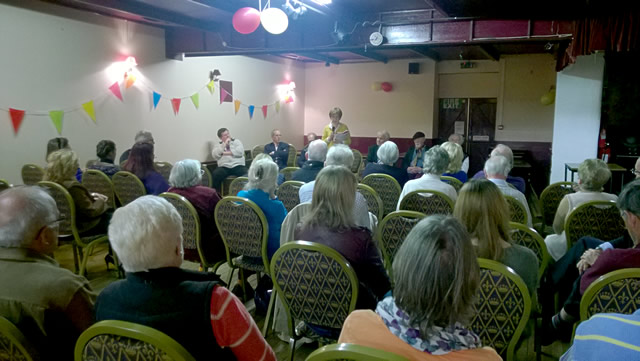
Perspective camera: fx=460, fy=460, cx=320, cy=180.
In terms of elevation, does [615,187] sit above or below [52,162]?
below

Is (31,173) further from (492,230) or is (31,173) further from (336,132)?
(492,230)

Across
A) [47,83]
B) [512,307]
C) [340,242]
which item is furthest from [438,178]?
[47,83]

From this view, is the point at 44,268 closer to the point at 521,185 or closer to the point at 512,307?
the point at 512,307

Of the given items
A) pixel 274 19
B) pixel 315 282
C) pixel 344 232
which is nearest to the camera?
pixel 315 282

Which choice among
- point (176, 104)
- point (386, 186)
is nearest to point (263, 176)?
point (386, 186)

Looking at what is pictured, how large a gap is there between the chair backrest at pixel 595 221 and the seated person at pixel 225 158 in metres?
6.15

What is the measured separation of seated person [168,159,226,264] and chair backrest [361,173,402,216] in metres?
1.59

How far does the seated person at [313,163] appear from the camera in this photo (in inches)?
171

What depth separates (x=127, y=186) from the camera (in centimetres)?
434

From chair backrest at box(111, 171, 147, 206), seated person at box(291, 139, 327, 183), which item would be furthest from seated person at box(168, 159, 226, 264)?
seated person at box(291, 139, 327, 183)

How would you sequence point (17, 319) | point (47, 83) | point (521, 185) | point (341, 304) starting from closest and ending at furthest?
point (17, 319) < point (341, 304) < point (521, 185) < point (47, 83)

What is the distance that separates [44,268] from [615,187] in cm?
720

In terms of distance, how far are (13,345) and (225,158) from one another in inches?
271

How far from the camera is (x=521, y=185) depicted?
417cm
